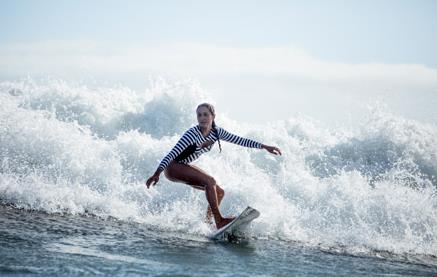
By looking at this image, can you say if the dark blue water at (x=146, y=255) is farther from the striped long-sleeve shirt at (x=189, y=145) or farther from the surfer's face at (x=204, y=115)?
the surfer's face at (x=204, y=115)

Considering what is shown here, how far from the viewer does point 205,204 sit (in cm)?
1009

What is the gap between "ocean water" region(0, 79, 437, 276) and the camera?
563 centimetres

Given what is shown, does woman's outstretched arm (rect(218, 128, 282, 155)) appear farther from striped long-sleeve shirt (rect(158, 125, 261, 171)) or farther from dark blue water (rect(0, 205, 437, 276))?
dark blue water (rect(0, 205, 437, 276))

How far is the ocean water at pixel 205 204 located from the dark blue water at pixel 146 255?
18 mm

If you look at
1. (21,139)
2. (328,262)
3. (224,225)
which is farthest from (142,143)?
(328,262)

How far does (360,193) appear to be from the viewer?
1010 centimetres

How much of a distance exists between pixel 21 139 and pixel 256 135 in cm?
939

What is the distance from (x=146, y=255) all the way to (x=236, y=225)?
1879 mm

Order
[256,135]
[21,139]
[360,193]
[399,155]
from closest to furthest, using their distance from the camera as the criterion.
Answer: [360,193]
[21,139]
[399,155]
[256,135]

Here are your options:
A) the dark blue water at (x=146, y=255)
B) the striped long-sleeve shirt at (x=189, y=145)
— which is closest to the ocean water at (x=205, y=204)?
the dark blue water at (x=146, y=255)

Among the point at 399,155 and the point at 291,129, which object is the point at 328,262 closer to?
the point at 399,155

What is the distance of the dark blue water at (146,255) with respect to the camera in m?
4.91

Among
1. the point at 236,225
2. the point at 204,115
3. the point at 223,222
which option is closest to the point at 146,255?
the point at 223,222

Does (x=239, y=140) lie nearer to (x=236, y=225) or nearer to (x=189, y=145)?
(x=189, y=145)
